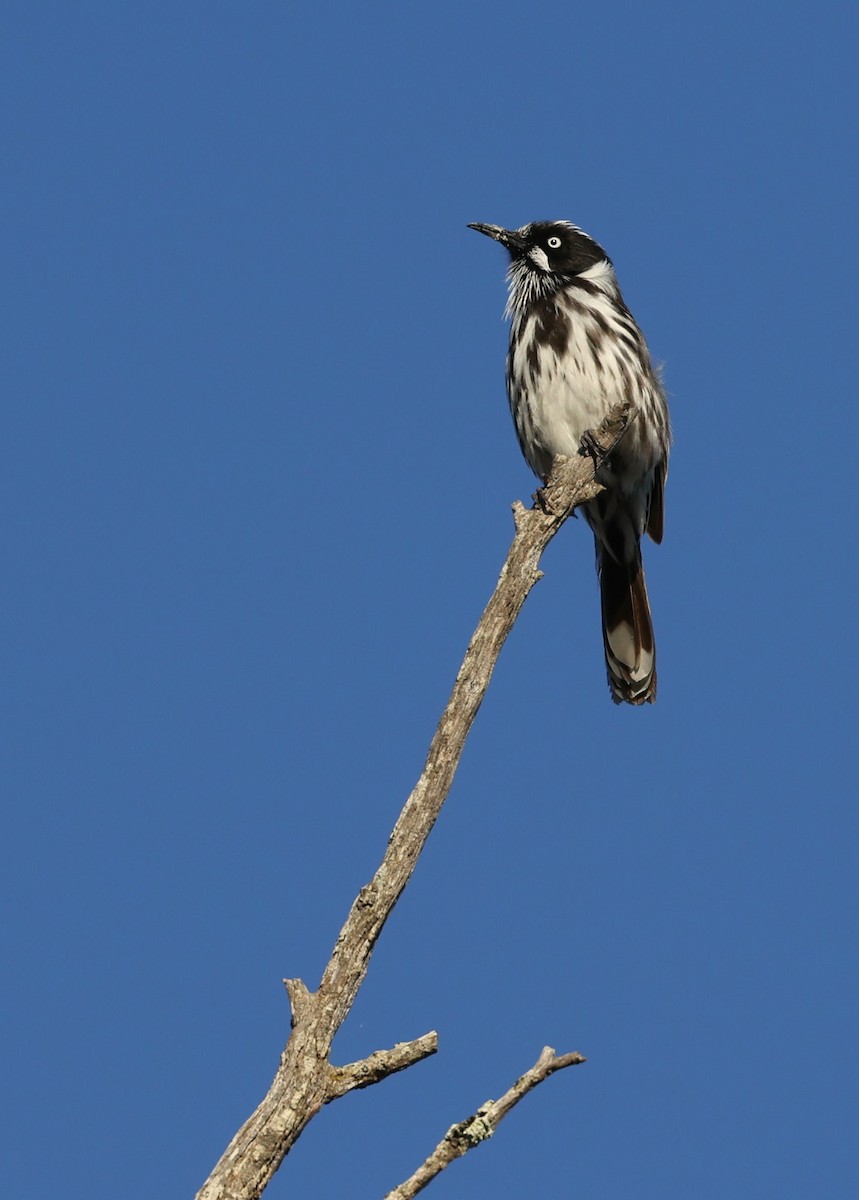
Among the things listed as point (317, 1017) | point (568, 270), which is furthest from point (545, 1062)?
point (568, 270)

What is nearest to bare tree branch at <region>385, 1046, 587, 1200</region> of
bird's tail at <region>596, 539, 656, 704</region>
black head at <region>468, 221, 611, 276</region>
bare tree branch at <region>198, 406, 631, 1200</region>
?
bare tree branch at <region>198, 406, 631, 1200</region>

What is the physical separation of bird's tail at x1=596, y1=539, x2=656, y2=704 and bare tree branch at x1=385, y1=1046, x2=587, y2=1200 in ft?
17.1

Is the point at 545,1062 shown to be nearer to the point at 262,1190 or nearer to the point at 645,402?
the point at 262,1190

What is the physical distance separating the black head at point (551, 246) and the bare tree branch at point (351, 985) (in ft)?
14.3

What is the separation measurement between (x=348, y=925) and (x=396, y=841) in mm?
372

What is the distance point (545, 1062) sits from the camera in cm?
465

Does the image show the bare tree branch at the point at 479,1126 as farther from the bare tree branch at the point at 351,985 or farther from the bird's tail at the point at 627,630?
the bird's tail at the point at 627,630

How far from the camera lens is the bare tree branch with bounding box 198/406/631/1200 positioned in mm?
4699

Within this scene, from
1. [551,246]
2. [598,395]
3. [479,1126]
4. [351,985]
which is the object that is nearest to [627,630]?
[598,395]

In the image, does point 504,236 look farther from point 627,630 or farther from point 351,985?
point 351,985

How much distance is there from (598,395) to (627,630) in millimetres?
1604

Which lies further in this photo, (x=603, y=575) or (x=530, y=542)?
(x=603, y=575)

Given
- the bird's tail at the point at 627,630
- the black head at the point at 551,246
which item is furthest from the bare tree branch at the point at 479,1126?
the black head at the point at 551,246

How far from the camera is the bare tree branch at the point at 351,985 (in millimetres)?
4699
